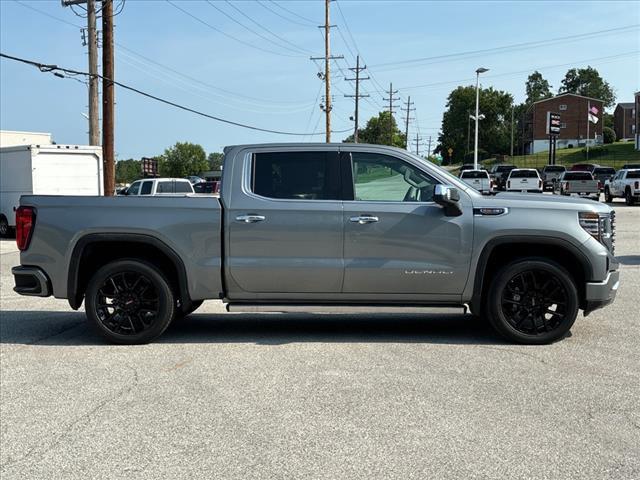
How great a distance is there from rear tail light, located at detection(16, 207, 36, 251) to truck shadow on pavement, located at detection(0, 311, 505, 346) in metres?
1.09

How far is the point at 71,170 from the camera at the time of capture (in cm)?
2083

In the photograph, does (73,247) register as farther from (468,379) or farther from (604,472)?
(604,472)

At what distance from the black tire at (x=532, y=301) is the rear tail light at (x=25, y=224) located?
15.2ft

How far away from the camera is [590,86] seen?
495 feet

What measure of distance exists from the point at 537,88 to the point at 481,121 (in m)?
29.8

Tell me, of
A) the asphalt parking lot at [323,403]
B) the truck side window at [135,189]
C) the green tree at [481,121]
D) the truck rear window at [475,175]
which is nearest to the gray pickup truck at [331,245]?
the asphalt parking lot at [323,403]

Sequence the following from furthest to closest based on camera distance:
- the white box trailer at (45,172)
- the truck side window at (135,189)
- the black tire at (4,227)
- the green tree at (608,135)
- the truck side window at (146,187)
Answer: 1. the green tree at (608,135)
2. the truck side window at (135,189)
3. the truck side window at (146,187)
4. the black tire at (4,227)
5. the white box trailer at (45,172)

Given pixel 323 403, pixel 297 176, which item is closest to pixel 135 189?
pixel 297 176

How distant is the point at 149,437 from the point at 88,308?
2.69 meters

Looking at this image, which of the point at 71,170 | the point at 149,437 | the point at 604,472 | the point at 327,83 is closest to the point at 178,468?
the point at 149,437

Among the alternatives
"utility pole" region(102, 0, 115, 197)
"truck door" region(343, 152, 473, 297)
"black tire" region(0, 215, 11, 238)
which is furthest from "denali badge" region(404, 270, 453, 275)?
"black tire" region(0, 215, 11, 238)

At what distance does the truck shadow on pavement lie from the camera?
702 centimetres

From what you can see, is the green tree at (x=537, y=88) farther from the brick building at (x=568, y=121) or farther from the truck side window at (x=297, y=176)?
the truck side window at (x=297, y=176)

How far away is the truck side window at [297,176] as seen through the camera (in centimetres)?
669
